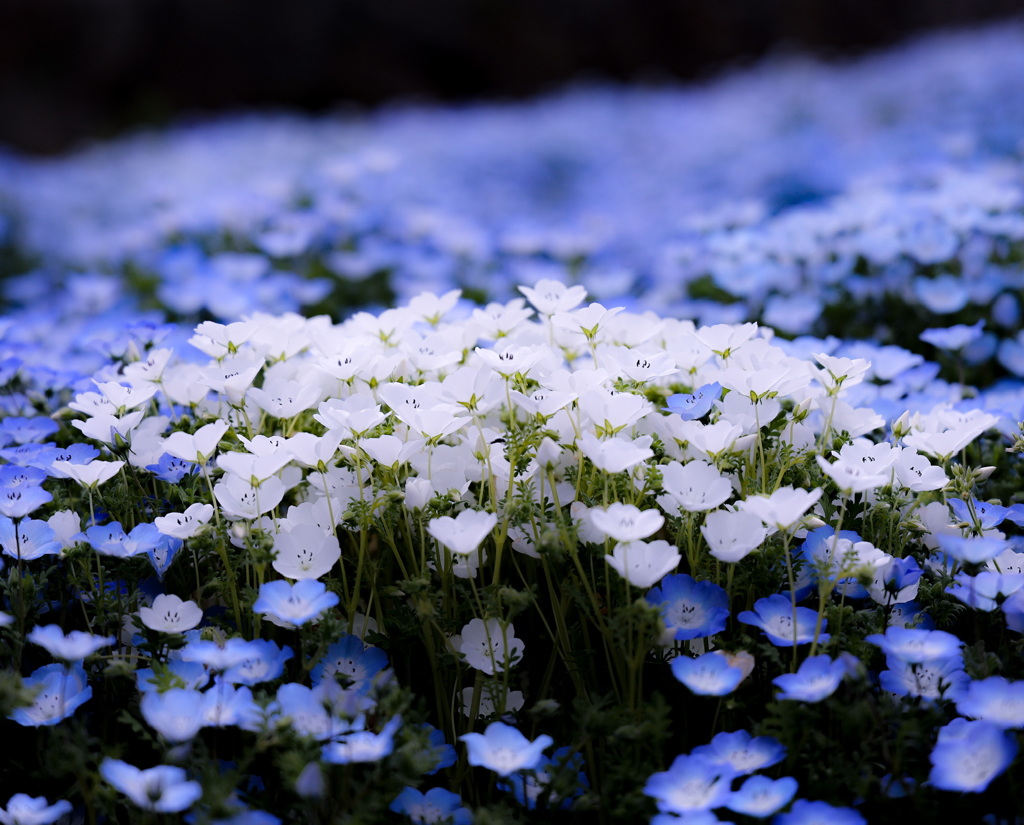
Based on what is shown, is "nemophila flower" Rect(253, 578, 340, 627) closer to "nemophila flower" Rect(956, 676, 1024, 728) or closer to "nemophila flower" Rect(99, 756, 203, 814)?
"nemophila flower" Rect(99, 756, 203, 814)

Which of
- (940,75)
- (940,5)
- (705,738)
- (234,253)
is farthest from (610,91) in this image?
(705,738)

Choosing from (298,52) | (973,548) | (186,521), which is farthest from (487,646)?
(298,52)

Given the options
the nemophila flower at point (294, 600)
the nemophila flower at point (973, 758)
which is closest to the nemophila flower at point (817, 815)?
the nemophila flower at point (973, 758)

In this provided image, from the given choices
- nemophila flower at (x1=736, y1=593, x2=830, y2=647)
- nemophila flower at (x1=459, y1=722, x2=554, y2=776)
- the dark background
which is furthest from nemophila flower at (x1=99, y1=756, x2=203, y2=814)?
the dark background

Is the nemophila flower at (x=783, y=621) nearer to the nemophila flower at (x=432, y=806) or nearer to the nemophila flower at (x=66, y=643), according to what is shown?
the nemophila flower at (x=432, y=806)

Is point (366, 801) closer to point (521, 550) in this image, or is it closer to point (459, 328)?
point (521, 550)

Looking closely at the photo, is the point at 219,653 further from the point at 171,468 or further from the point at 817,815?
the point at 817,815
